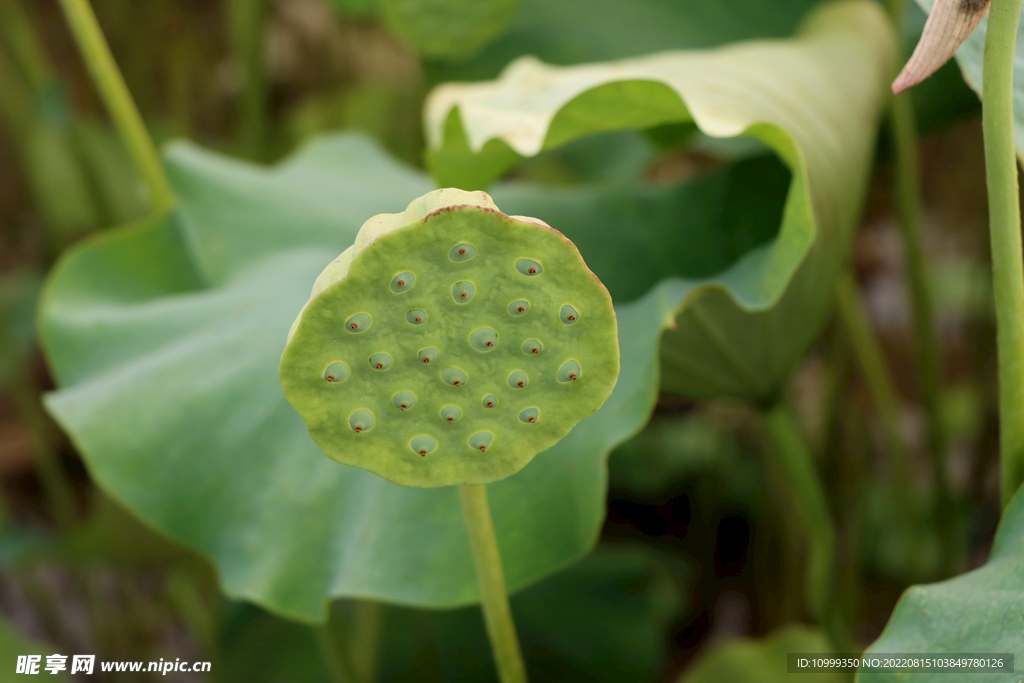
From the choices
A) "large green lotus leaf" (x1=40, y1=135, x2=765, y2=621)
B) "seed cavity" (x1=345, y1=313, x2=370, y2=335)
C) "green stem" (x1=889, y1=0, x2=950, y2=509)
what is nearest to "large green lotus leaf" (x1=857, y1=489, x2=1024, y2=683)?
"large green lotus leaf" (x1=40, y1=135, x2=765, y2=621)

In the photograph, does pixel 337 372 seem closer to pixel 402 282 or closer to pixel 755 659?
pixel 402 282

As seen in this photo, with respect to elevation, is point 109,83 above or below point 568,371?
above

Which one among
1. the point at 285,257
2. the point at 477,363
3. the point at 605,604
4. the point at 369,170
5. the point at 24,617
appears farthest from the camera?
the point at 24,617

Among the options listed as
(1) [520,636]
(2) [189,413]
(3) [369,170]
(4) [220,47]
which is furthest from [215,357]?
(4) [220,47]

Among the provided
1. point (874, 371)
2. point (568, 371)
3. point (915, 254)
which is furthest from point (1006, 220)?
point (874, 371)

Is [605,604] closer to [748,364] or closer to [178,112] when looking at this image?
[748,364]

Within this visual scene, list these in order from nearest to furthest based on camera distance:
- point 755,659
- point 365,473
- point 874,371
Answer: point 365,473
point 755,659
point 874,371

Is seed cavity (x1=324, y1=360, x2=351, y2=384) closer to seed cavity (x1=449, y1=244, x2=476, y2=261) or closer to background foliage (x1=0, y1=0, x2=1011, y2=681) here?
seed cavity (x1=449, y1=244, x2=476, y2=261)
